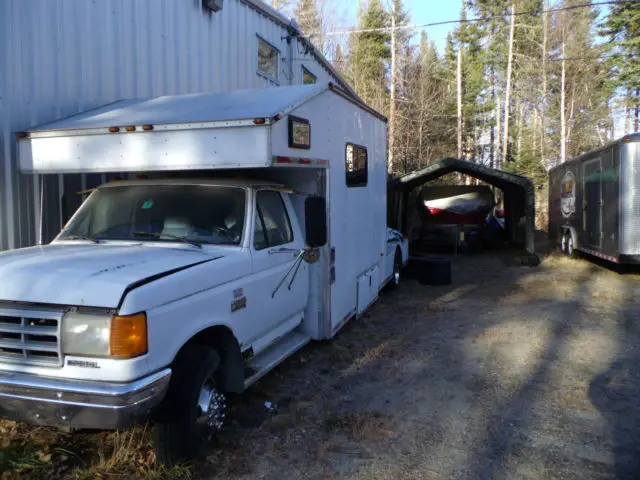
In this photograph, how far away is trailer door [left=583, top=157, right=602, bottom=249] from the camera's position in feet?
39.9

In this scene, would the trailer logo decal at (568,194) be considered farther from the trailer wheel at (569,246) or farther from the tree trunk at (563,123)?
the tree trunk at (563,123)

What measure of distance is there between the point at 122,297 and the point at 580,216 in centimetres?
1322

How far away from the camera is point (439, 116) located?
3556cm

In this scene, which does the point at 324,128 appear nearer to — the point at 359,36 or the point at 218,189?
the point at 218,189

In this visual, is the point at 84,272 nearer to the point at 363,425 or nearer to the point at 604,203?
the point at 363,425

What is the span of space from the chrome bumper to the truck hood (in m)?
0.46

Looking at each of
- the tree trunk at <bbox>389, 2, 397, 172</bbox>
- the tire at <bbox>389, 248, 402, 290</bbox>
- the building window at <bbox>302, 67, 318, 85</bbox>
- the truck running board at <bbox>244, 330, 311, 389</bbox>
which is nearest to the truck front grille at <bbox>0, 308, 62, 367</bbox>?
the truck running board at <bbox>244, 330, 311, 389</bbox>

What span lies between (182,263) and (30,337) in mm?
992

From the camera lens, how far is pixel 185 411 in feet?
11.4

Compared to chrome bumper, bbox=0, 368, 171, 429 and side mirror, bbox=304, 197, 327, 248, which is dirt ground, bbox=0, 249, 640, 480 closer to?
chrome bumper, bbox=0, 368, 171, 429

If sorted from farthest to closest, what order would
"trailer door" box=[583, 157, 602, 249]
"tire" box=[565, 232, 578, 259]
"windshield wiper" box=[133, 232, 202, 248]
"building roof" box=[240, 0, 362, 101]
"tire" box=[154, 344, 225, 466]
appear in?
"tire" box=[565, 232, 578, 259]
"trailer door" box=[583, 157, 602, 249]
"building roof" box=[240, 0, 362, 101]
"windshield wiper" box=[133, 232, 202, 248]
"tire" box=[154, 344, 225, 466]

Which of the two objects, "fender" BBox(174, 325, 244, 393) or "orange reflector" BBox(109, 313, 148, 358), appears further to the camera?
→ "fender" BBox(174, 325, 244, 393)

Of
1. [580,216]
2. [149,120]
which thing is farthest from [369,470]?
[580,216]

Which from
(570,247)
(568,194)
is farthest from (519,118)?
(570,247)
